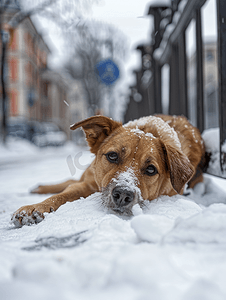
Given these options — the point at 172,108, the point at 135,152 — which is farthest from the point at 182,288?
the point at 172,108

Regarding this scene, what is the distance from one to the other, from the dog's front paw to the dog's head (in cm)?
57

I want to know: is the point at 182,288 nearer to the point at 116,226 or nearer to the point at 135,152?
the point at 116,226

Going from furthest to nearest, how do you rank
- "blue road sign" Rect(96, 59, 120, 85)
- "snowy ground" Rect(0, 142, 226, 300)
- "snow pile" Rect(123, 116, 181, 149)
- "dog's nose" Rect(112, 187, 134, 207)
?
"blue road sign" Rect(96, 59, 120, 85) → "snow pile" Rect(123, 116, 181, 149) → "dog's nose" Rect(112, 187, 134, 207) → "snowy ground" Rect(0, 142, 226, 300)

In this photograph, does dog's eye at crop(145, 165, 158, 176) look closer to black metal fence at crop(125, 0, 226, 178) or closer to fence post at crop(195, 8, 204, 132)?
black metal fence at crop(125, 0, 226, 178)

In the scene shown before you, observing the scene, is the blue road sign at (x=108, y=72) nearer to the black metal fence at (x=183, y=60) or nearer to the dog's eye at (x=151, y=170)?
the black metal fence at (x=183, y=60)

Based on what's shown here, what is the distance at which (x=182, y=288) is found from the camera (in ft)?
3.05

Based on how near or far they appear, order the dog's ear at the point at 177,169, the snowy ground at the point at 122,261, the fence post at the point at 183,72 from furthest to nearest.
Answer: the fence post at the point at 183,72 → the dog's ear at the point at 177,169 → the snowy ground at the point at 122,261

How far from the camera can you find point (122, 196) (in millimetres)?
2021

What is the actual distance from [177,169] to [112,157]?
641mm

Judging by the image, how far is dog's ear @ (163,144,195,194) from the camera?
8.17 feet

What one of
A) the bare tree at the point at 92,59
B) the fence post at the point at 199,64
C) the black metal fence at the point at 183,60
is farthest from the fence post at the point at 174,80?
the bare tree at the point at 92,59

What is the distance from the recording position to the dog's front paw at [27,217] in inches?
84.4

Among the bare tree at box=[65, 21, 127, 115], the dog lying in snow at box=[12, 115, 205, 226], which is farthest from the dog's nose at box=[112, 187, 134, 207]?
the bare tree at box=[65, 21, 127, 115]

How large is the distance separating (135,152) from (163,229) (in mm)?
1331
